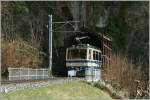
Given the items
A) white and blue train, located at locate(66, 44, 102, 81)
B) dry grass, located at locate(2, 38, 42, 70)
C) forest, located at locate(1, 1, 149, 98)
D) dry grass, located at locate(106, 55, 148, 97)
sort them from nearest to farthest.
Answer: dry grass, located at locate(2, 38, 42, 70), dry grass, located at locate(106, 55, 148, 97), white and blue train, located at locate(66, 44, 102, 81), forest, located at locate(1, 1, 149, 98)

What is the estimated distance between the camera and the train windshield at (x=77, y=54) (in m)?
39.1

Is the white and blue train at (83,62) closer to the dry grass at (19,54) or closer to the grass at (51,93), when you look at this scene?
the dry grass at (19,54)

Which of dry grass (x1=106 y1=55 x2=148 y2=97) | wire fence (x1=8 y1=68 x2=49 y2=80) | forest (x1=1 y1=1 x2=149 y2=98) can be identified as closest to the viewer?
wire fence (x1=8 y1=68 x2=49 y2=80)

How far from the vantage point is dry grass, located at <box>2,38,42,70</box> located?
35.4m

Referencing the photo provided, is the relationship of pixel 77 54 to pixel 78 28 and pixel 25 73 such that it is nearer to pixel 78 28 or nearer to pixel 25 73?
pixel 25 73

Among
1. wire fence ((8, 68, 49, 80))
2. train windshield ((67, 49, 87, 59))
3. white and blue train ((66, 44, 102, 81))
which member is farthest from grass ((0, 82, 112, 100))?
train windshield ((67, 49, 87, 59))

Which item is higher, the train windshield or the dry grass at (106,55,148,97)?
the train windshield

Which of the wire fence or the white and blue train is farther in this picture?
the white and blue train

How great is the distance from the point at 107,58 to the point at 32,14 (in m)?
12.0

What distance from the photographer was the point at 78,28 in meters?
48.8

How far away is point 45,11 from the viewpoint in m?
52.9

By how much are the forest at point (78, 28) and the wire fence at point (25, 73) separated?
7.09 ft

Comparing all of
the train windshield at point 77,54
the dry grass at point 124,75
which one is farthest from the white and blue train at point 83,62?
the dry grass at point 124,75

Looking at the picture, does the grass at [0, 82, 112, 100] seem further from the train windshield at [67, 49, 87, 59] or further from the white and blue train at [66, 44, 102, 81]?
the train windshield at [67, 49, 87, 59]
